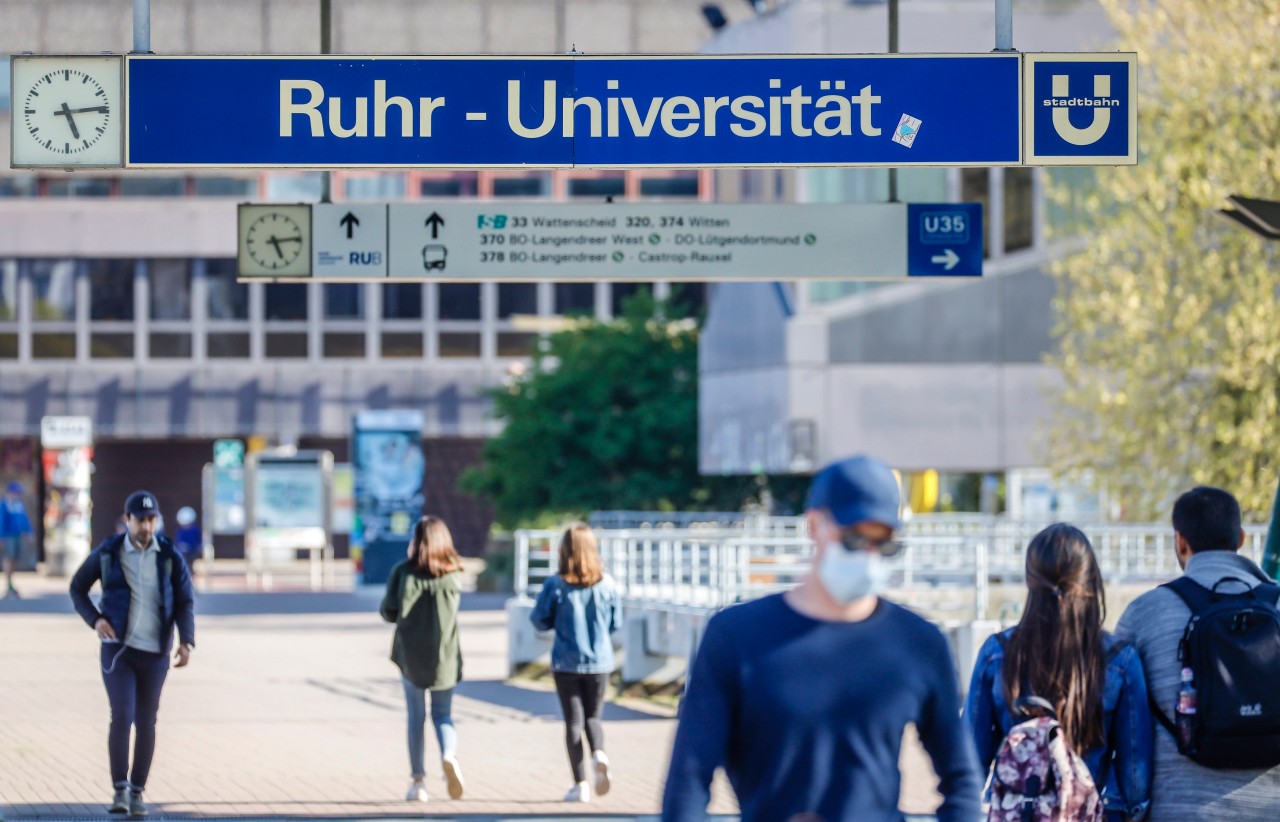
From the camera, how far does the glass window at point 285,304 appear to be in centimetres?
5016

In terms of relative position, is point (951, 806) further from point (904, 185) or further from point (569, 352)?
point (569, 352)

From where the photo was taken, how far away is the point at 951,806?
167 inches

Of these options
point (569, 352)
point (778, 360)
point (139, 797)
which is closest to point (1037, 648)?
point (139, 797)

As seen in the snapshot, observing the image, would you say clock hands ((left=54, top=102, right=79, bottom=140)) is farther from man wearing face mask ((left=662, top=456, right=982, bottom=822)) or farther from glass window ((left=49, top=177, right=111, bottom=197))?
glass window ((left=49, top=177, right=111, bottom=197))

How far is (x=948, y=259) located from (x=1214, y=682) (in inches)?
225

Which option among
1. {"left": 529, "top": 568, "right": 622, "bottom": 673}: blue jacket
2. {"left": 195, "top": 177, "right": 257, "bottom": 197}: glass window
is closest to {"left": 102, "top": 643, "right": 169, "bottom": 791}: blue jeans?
{"left": 529, "top": 568, "right": 622, "bottom": 673}: blue jacket

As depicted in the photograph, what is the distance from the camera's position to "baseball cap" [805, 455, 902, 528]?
414 cm

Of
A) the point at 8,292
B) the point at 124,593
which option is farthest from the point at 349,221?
the point at 8,292

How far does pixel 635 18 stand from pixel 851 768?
46.7 meters

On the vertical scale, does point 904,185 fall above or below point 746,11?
below

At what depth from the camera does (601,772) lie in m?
11.4

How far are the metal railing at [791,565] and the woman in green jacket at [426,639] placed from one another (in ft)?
12.2

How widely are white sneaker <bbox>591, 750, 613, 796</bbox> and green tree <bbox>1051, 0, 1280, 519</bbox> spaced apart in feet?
34.8

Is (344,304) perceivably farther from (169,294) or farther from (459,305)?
(169,294)
